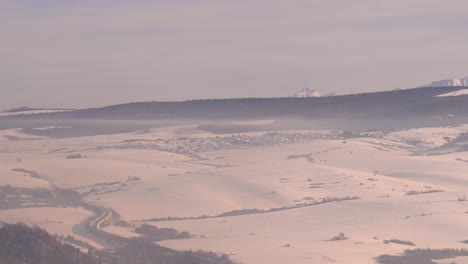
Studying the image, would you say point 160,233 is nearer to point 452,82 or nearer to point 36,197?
point 36,197

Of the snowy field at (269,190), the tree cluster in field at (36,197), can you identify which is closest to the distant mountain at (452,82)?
the snowy field at (269,190)

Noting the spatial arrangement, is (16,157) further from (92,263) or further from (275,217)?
(92,263)

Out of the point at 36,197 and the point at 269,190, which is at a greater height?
the point at 36,197

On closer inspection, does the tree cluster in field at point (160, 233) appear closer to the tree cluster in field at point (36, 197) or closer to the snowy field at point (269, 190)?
the snowy field at point (269, 190)

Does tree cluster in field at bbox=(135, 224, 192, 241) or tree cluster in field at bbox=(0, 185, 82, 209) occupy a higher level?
tree cluster in field at bbox=(0, 185, 82, 209)

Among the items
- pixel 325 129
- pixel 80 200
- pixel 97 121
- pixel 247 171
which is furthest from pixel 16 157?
pixel 97 121

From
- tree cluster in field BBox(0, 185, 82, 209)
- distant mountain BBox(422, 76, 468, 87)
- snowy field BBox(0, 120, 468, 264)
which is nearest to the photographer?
snowy field BBox(0, 120, 468, 264)

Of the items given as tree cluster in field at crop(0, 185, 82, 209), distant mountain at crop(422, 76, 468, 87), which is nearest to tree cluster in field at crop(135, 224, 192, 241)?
tree cluster in field at crop(0, 185, 82, 209)

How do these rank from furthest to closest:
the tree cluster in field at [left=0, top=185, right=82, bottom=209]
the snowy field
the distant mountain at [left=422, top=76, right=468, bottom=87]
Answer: the distant mountain at [left=422, top=76, right=468, bottom=87] < the tree cluster in field at [left=0, top=185, right=82, bottom=209] < the snowy field

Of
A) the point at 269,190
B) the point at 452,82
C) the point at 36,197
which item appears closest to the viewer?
the point at 36,197

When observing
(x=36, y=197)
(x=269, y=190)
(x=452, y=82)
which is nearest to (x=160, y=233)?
(x=36, y=197)

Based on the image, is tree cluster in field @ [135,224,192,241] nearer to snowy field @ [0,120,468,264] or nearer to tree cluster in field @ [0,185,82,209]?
snowy field @ [0,120,468,264]
